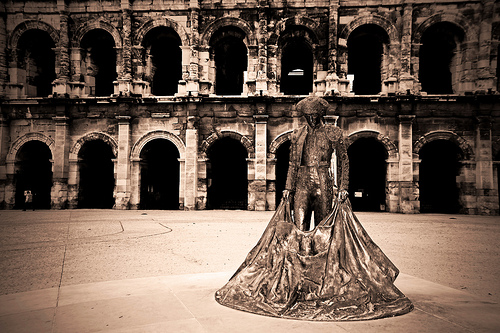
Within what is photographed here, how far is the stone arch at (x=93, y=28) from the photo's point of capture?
15.8m

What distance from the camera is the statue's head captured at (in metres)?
4.21

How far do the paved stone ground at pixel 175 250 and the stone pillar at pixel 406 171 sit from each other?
3538mm

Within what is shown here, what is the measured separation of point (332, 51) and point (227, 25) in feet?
15.9

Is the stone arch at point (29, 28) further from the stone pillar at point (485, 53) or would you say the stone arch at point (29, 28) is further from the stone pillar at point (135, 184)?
the stone pillar at point (485, 53)

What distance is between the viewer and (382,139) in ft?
48.2

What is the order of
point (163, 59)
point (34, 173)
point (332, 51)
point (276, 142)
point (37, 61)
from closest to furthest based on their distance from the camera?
point (332, 51)
point (276, 142)
point (34, 173)
point (37, 61)
point (163, 59)

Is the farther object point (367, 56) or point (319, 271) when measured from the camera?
point (367, 56)

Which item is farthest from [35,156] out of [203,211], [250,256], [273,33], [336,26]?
[250,256]

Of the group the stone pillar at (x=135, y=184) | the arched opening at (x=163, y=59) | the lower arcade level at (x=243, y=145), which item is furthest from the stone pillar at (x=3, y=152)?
the arched opening at (x=163, y=59)

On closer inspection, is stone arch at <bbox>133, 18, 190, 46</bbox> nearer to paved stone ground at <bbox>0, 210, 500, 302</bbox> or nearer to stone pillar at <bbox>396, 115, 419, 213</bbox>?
paved stone ground at <bbox>0, 210, 500, 302</bbox>

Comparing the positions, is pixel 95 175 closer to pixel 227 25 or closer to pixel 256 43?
pixel 227 25

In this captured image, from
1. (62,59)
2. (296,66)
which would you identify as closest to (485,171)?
(296,66)

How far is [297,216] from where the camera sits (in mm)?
4039

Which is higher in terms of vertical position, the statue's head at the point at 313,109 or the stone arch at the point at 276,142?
the stone arch at the point at 276,142
